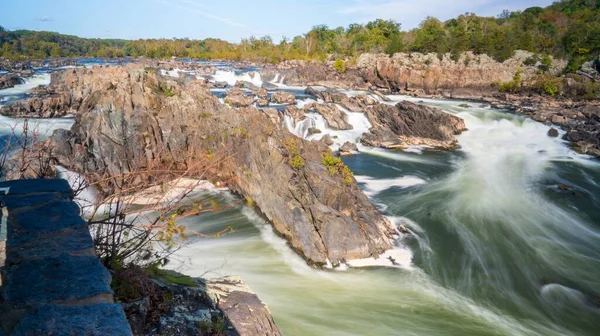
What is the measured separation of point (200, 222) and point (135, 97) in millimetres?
8630

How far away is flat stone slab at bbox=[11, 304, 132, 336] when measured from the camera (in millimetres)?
1998

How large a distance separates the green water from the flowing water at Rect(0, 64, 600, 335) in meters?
0.04

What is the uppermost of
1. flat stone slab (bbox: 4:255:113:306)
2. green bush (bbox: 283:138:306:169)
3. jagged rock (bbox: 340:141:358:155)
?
flat stone slab (bbox: 4:255:113:306)

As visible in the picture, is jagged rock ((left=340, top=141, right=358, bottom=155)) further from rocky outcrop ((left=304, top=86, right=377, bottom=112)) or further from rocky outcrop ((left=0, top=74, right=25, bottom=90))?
rocky outcrop ((left=0, top=74, right=25, bottom=90))

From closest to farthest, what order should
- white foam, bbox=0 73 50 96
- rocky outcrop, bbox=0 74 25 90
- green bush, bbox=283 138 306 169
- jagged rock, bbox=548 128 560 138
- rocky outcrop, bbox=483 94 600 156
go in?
1. green bush, bbox=283 138 306 169
2. rocky outcrop, bbox=483 94 600 156
3. jagged rock, bbox=548 128 560 138
4. white foam, bbox=0 73 50 96
5. rocky outcrop, bbox=0 74 25 90

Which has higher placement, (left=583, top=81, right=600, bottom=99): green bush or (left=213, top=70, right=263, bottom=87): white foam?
(left=583, top=81, right=600, bottom=99): green bush

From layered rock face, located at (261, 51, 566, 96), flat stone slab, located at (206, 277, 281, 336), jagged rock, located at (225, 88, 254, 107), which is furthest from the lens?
layered rock face, located at (261, 51, 566, 96)

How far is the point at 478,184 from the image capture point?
19.6 meters

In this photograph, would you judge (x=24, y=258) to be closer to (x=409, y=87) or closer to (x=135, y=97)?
(x=135, y=97)

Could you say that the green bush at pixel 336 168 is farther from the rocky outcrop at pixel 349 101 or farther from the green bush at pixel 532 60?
the green bush at pixel 532 60

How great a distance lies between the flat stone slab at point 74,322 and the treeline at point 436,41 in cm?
5850

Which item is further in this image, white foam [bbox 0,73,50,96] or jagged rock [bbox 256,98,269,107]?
white foam [bbox 0,73,50,96]

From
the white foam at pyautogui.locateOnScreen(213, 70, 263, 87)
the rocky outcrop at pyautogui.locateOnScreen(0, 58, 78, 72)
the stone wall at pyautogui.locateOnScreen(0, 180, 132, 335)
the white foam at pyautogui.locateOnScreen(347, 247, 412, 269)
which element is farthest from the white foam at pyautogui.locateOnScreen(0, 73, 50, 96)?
the stone wall at pyautogui.locateOnScreen(0, 180, 132, 335)

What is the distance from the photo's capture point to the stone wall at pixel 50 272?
207cm
